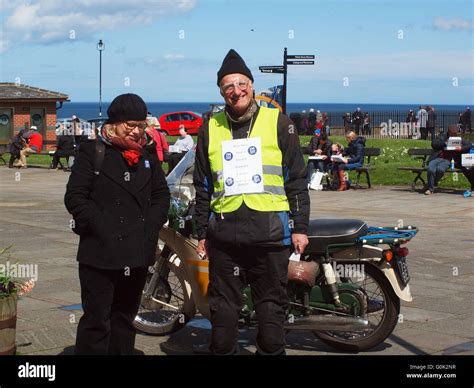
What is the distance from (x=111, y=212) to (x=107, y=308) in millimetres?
550

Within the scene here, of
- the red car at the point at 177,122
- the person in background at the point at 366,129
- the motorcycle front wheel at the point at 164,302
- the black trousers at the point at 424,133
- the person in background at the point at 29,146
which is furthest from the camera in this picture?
the red car at the point at 177,122

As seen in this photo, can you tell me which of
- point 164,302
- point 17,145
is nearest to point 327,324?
point 164,302

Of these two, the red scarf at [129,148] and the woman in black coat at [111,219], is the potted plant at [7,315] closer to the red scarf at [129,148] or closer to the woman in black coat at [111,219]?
the woman in black coat at [111,219]

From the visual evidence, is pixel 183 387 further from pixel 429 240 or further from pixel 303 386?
pixel 429 240

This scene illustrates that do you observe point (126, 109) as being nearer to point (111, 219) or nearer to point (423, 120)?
point (111, 219)

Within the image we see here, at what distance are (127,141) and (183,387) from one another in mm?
1433

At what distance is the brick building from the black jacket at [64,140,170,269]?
137 ft

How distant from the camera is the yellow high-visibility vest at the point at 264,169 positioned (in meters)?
5.43

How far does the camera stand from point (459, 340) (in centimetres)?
711

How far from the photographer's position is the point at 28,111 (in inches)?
1864

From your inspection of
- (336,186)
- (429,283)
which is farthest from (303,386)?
(336,186)

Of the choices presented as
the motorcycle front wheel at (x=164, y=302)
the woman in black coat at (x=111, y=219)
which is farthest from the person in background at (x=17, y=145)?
the woman in black coat at (x=111, y=219)

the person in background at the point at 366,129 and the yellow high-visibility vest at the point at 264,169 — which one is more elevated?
the yellow high-visibility vest at the point at 264,169

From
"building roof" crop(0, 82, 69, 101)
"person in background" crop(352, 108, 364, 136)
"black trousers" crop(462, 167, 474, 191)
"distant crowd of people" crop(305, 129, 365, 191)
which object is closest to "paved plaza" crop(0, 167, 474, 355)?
"black trousers" crop(462, 167, 474, 191)
